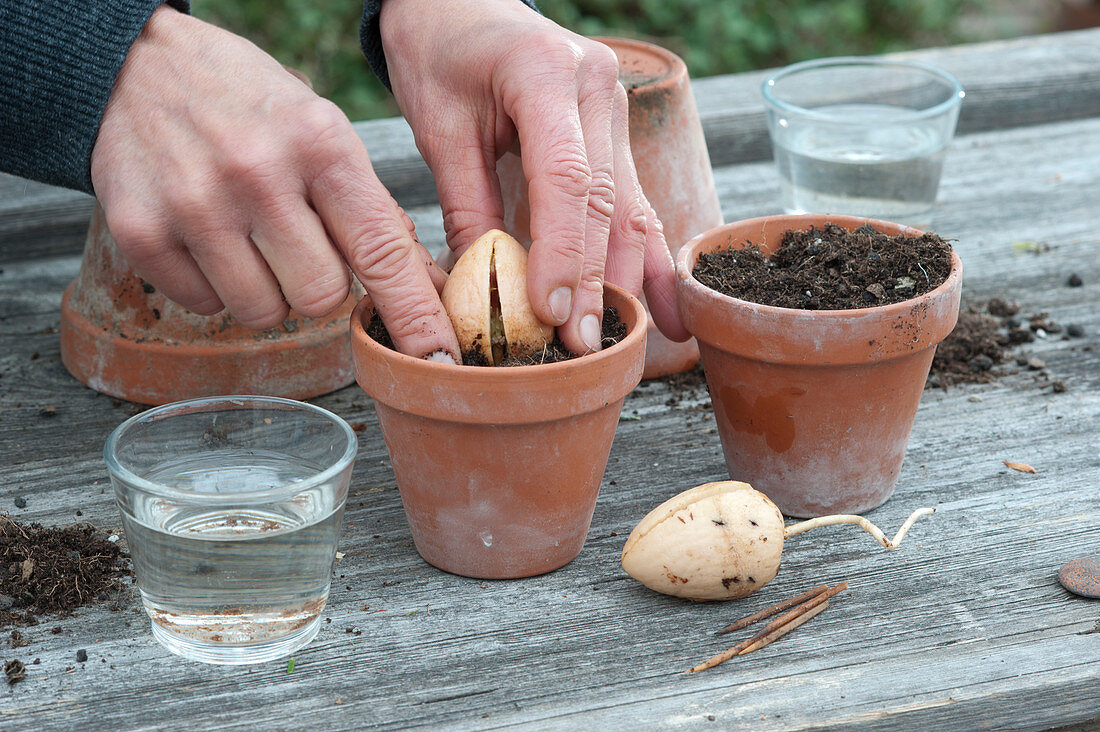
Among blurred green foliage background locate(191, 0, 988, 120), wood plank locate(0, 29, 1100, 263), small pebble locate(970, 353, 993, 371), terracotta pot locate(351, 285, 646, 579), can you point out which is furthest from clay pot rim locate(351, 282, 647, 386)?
blurred green foliage background locate(191, 0, 988, 120)

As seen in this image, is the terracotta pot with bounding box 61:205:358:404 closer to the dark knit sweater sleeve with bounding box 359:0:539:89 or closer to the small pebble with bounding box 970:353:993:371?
the dark knit sweater sleeve with bounding box 359:0:539:89

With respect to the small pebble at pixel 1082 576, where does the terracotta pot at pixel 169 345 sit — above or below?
below

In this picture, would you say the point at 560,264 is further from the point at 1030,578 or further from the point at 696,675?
the point at 1030,578

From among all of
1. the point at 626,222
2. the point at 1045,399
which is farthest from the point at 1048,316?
the point at 626,222

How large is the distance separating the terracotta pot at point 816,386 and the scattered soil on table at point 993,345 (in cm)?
34

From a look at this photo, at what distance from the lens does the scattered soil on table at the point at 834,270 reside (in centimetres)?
129

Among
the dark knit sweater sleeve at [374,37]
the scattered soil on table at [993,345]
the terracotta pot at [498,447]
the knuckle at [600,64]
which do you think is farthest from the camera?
the scattered soil on table at [993,345]

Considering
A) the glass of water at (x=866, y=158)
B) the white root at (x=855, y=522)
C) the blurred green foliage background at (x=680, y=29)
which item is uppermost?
the glass of water at (x=866, y=158)

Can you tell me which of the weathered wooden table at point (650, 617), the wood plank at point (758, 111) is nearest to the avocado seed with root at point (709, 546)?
the weathered wooden table at point (650, 617)

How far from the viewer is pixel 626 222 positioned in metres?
1.37

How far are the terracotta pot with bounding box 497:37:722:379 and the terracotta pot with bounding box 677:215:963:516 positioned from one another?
0.97ft

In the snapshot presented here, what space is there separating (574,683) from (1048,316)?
116cm

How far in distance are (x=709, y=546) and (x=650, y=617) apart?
0.31 ft

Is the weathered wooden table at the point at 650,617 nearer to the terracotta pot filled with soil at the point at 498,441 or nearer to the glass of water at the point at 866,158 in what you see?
the terracotta pot filled with soil at the point at 498,441
